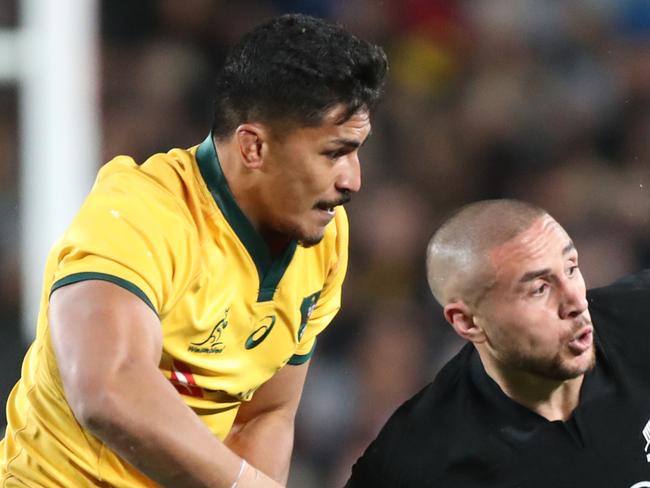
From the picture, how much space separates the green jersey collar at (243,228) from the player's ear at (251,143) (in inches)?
2.3

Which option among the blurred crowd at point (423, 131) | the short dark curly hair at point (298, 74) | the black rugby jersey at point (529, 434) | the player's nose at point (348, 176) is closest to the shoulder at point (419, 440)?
the black rugby jersey at point (529, 434)

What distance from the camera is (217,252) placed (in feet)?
7.12

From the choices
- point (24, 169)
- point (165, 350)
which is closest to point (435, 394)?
point (165, 350)

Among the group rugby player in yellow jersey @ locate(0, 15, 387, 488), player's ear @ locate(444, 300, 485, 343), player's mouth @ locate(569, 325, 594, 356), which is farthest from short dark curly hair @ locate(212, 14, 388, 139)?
player's mouth @ locate(569, 325, 594, 356)

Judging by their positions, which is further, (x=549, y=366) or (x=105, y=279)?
(x=549, y=366)

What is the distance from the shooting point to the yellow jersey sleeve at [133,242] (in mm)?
1927

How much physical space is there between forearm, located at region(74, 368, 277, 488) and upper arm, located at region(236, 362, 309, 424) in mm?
697

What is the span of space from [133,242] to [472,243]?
2.21ft

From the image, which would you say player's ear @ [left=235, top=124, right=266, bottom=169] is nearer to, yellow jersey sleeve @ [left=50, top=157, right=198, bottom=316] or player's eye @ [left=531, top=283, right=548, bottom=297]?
yellow jersey sleeve @ [left=50, top=157, right=198, bottom=316]

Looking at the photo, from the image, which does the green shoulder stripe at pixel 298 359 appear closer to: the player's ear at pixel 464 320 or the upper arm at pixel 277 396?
the upper arm at pixel 277 396

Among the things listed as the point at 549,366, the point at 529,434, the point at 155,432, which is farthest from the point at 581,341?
the point at 155,432

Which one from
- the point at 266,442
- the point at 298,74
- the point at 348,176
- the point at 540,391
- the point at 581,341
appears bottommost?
the point at 266,442

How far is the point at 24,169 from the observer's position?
3914 mm

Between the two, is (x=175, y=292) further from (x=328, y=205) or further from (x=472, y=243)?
(x=472, y=243)
